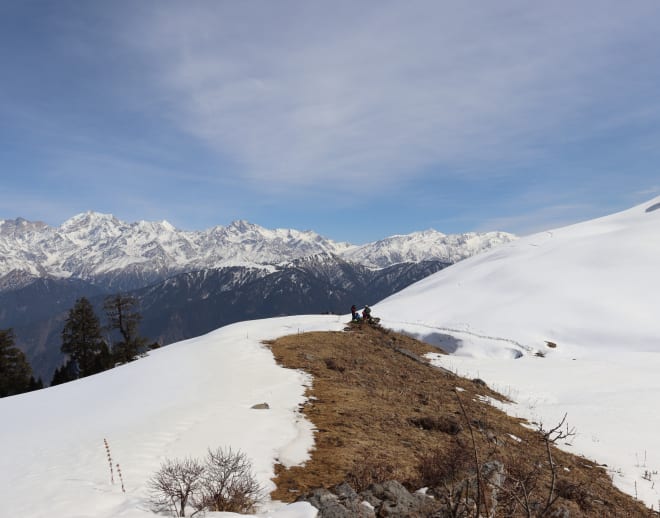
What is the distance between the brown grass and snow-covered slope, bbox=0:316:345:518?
0.93m

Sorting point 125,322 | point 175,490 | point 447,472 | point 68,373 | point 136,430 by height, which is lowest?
point 68,373

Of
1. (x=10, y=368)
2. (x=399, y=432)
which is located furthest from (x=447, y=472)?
(x=10, y=368)

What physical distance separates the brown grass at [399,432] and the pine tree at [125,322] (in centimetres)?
3575

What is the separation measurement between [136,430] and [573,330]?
4313cm

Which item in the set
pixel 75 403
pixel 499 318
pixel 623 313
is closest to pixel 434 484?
pixel 75 403

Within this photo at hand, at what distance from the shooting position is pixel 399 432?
13453 mm

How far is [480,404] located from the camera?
756 inches

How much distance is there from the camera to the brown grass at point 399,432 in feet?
32.4

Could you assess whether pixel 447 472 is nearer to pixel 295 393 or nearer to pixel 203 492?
pixel 203 492

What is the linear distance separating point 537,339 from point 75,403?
39306 millimetres

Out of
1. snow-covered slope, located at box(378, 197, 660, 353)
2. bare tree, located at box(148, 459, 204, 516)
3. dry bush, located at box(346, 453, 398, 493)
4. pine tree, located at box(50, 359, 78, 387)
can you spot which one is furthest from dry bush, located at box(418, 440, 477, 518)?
pine tree, located at box(50, 359, 78, 387)

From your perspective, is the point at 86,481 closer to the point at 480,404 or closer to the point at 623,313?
the point at 480,404

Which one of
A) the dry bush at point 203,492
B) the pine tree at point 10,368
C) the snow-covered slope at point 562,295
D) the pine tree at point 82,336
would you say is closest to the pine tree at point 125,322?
the pine tree at point 82,336

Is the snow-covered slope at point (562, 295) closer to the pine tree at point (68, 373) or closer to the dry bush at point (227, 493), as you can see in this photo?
the dry bush at point (227, 493)
